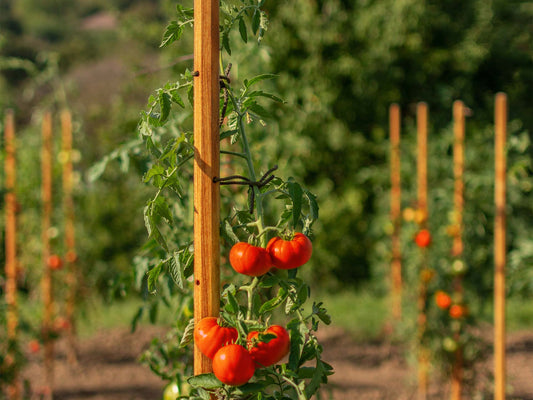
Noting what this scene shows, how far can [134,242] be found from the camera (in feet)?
20.7

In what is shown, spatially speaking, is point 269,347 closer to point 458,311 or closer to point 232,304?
point 232,304

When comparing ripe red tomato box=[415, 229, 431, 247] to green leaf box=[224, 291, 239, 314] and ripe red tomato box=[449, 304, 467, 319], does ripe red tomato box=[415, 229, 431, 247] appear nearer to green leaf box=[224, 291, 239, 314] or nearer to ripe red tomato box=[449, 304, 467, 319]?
ripe red tomato box=[449, 304, 467, 319]

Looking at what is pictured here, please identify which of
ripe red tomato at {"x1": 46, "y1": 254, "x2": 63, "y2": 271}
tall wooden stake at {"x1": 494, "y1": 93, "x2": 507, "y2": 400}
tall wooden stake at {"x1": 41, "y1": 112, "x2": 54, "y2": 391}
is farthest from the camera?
ripe red tomato at {"x1": 46, "y1": 254, "x2": 63, "y2": 271}

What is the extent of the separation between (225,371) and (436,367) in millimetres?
2540

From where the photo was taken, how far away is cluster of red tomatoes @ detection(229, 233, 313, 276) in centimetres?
109

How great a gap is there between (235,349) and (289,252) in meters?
0.20

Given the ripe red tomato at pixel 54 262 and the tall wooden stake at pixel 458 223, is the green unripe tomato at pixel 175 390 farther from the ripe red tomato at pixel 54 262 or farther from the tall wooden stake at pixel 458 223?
the ripe red tomato at pixel 54 262

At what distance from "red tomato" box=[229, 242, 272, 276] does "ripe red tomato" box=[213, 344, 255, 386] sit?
0.44ft

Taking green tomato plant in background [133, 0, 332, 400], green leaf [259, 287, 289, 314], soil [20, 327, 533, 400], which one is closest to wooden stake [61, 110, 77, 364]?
soil [20, 327, 533, 400]

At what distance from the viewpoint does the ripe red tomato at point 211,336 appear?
1075 millimetres

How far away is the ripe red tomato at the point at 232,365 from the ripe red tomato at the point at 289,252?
0.17 m

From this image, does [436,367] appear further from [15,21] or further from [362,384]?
[15,21]

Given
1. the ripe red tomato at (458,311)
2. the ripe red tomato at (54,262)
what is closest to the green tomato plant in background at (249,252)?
the ripe red tomato at (458,311)

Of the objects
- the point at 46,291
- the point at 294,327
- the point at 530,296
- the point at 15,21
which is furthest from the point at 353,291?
the point at 15,21
